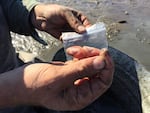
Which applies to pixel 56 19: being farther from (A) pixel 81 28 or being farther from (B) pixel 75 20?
(A) pixel 81 28

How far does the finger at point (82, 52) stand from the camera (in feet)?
6.13

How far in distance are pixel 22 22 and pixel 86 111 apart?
65 centimetres

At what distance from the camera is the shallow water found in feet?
13.0

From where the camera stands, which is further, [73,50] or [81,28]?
[81,28]

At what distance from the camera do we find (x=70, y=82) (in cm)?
179

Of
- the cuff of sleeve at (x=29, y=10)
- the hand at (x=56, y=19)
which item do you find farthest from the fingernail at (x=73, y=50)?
the cuff of sleeve at (x=29, y=10)

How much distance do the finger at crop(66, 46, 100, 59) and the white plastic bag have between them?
3.4 inches

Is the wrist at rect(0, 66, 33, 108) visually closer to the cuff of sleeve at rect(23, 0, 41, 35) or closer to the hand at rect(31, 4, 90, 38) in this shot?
the hand at rect(31, 4, 90, 38)

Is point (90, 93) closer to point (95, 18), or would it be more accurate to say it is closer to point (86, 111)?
point (86, 111)

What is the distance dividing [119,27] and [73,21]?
85.5 inches

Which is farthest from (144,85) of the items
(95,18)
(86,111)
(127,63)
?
(95,18)

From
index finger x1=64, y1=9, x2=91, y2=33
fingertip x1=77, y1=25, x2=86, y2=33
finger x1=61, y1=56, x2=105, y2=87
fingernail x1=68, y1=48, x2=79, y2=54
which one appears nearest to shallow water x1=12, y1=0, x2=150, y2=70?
index finger x1=64, y1=9, x2=91, y2=33

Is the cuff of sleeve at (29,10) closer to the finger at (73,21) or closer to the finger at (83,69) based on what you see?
the finger at (73,21)

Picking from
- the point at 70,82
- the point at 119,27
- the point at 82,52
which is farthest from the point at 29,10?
the point at 119,27
